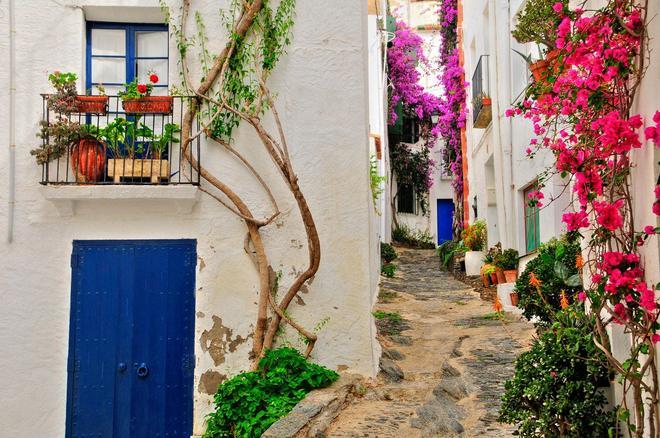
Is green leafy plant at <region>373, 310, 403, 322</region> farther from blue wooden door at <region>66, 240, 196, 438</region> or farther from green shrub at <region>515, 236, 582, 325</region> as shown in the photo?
blue wooden door at <region>66, 240, 196, 438</region>

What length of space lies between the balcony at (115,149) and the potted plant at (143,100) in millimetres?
11

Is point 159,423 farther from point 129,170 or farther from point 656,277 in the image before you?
point 656,277

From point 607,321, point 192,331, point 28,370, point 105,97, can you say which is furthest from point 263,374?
point 607,321

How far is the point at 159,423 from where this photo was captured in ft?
24.1

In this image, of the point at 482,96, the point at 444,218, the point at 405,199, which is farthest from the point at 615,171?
the point at 444,218

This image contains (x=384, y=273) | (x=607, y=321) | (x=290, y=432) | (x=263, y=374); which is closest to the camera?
(x=607, y=321)

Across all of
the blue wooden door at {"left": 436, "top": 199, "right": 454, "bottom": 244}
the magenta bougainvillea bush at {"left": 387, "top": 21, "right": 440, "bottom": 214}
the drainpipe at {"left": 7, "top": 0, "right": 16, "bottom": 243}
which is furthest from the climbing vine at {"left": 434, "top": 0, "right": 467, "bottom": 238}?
the drainpipe at {"left": 7, "top": 0, "right": 16, "bottom": 243}

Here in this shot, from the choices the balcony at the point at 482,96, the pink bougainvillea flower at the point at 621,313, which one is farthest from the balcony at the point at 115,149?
the balcony at the point at 482,96

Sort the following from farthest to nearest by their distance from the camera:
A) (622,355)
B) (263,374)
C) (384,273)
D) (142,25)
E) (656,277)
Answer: (384,273) → (142,25) → (263,374) → (622,355) → (656,277)

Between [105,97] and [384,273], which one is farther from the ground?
[105,97]

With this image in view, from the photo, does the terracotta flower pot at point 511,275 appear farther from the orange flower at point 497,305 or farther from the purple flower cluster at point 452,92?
the purple flower cluster at point 452,92

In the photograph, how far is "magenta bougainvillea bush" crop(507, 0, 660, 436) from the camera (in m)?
4.24

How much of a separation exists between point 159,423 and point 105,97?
3371mm

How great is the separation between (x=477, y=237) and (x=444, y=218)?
10953 millimetres
